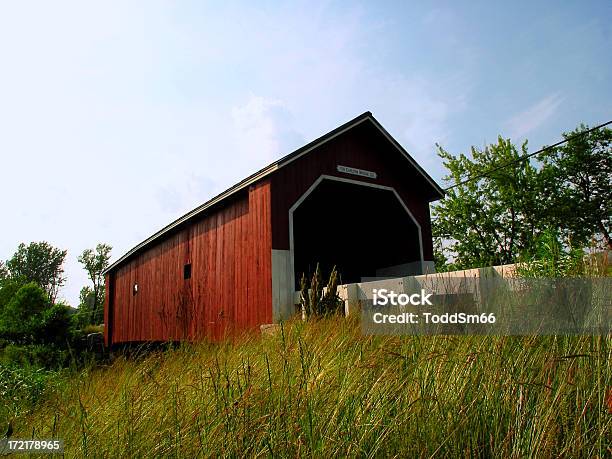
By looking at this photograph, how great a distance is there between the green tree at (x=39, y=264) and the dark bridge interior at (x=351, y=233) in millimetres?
62950

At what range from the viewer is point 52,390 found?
4.70m

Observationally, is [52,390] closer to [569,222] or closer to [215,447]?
[215,447]

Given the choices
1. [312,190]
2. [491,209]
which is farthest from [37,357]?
[491,209]

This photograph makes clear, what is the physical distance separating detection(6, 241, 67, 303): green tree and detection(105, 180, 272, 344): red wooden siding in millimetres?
57956

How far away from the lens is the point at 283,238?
28.6 feet

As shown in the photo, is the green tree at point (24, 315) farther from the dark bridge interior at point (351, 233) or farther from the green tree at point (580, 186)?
the green tree at point (580, 186)

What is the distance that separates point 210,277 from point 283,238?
2.99 metres

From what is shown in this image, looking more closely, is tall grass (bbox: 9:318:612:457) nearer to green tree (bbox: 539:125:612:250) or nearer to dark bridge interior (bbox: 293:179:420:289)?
dark bridge interior (bbox: 293:179:420:289)

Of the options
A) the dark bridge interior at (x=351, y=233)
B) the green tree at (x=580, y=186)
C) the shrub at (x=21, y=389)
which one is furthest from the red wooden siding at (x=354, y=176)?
the green tree at (x=580, y=186)

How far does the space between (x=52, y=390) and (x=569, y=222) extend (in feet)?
84.6

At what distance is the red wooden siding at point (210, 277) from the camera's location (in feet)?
29.1

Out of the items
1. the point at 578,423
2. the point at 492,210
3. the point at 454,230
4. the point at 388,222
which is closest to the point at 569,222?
the point at 492,210

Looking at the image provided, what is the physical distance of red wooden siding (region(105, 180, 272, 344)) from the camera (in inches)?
349

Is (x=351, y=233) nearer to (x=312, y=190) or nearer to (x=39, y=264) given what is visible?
(x=312, y=190)
